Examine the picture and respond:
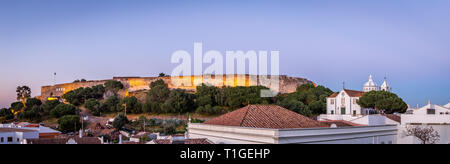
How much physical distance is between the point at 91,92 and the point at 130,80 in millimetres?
6148

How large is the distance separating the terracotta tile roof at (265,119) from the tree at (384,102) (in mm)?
14099

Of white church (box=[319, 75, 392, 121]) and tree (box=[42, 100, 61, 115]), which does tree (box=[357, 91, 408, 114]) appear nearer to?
white church (box=[319, 75, 392, 121])

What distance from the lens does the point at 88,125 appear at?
35.5 m

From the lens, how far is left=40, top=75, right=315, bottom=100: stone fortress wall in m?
49.1

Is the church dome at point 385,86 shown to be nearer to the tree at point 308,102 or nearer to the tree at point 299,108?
the tree at point 308,102

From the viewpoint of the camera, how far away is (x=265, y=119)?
14.7 meters

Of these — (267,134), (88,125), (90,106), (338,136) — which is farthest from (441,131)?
(90,106)

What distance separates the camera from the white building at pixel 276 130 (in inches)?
480

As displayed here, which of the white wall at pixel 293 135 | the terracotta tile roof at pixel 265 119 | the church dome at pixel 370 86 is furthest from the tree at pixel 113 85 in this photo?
the terracotta tile roof at pixel 265 119

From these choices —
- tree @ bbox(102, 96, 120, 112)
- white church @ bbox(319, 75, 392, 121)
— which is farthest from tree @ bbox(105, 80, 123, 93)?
white church @ bbox(319, 75, 392, 121)

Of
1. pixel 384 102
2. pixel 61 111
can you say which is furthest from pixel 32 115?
pixel 384 102

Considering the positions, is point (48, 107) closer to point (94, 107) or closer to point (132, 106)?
point (94, 107)

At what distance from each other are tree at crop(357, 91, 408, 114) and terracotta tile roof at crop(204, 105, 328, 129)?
14.1 m
